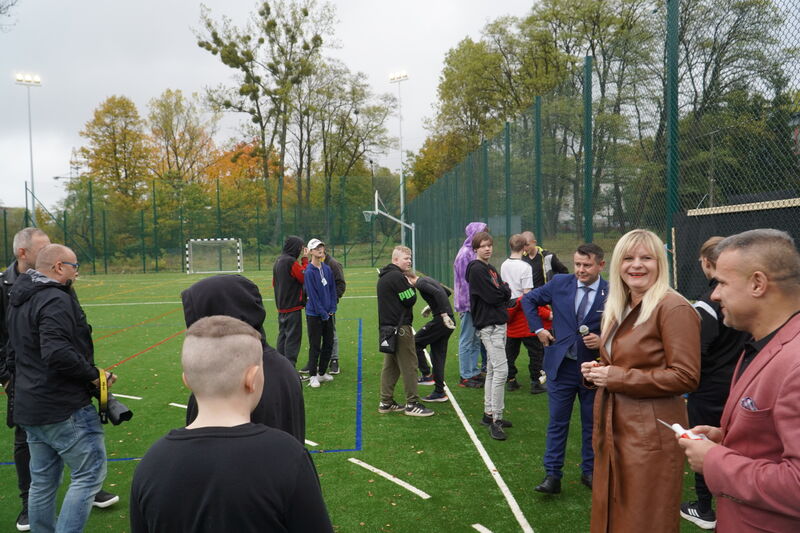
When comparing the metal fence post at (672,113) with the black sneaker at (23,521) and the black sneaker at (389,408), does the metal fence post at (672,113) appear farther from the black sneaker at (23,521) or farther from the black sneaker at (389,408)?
the black sneaker at (23,521)

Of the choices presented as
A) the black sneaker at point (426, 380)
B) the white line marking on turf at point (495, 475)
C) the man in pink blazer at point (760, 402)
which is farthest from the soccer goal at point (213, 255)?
the man in pink blazer at point (760, 402)

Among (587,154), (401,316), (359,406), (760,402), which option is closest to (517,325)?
(401,316)

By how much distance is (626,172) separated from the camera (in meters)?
6.74

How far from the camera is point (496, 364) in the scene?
5.55m

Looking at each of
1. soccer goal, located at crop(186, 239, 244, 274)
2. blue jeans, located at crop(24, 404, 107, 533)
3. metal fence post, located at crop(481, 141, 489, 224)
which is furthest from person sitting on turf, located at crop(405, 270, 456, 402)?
soccer goal, located at crop(186, 239, 244, 274)

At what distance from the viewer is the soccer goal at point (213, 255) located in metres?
→ 35.8

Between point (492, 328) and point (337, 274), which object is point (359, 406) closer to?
point (492, 328)

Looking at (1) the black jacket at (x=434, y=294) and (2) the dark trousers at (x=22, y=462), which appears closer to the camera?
(2) the dark trousers at (x=22, y=462)

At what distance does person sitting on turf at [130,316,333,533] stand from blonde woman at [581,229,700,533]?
6.01ft

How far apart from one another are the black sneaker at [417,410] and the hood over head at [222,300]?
4.12 metres

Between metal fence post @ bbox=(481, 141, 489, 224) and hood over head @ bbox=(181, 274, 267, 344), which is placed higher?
metal fence post @ bbox=(481, 141, 489, 224)

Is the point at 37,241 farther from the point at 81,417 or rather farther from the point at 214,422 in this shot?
the point at 214,422

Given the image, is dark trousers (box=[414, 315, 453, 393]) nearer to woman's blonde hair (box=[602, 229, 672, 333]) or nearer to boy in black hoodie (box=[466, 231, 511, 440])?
boy in black hoodie (box=[466, 231, 511, 440])

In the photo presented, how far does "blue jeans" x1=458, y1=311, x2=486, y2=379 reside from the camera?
7.45m
